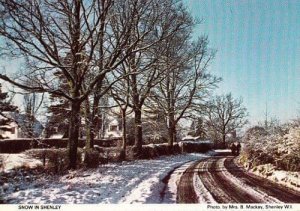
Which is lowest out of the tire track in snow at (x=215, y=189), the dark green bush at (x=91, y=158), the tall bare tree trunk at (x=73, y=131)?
the tire track in snow at (x=215, y=189)

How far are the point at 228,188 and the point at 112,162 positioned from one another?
5.08m

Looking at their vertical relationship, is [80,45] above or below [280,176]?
above

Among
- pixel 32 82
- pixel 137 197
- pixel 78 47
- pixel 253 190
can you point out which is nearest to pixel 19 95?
pixel 32 82

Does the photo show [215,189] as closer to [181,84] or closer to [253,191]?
[253,191]

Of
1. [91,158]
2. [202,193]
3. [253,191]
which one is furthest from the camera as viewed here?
[91,158]

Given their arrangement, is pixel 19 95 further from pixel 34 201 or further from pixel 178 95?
pixel 178 95

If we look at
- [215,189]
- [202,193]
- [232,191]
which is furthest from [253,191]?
[202,193]

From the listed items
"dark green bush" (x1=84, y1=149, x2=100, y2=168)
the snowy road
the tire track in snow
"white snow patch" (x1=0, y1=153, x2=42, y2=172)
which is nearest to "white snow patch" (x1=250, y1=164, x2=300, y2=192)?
the snowy road

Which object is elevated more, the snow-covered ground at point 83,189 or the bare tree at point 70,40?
the bare tree at point 70,40

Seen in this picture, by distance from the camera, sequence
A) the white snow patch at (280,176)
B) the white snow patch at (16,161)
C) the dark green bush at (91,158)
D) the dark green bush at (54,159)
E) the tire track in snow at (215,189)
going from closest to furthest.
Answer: the tire track in snow at (215,189)
the white snow patch at (280,176)
the white snow patch at (16,161)
the dark green bush at (54,159)
the dark green bush at (91,158)

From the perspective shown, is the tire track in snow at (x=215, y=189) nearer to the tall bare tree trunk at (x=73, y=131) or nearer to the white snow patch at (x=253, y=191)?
the white snow patch at (x=253, y=191)

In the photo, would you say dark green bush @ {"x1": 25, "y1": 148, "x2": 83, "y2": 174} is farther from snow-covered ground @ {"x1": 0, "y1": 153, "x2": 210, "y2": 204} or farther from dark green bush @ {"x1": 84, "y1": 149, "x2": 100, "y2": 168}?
dark green bush @ {"x1": 84, "y1": 149, "x2": 100, "y2": 168}

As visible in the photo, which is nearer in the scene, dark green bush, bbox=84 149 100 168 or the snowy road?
the snowy road

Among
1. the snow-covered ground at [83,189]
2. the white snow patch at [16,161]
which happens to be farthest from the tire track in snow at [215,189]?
the white snow patch at [16,161]
